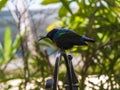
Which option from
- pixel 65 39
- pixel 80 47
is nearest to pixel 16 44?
pixel 80 47

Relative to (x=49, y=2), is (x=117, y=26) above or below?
below

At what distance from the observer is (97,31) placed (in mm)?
2322

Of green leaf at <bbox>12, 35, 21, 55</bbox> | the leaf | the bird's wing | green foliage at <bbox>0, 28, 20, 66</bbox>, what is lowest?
green foliage at <bbox>0, 28, 20, 66</bbox>

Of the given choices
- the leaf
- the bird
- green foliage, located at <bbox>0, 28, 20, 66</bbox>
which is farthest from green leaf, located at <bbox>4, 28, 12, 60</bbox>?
the bird

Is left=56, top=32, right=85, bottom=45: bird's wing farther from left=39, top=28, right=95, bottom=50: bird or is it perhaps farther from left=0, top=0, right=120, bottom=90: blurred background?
left=0, top=0, right=120, bottom=90: blurred background

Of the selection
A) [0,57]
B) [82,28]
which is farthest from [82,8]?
[0,57]

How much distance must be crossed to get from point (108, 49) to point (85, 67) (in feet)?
0.78

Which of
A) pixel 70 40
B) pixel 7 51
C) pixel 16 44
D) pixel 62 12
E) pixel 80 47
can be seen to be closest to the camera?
pixel 70 40

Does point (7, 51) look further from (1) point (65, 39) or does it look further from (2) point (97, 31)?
(1) point (65, 39)

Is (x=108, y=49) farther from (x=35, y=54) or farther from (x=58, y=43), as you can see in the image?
(x=58, y=43)

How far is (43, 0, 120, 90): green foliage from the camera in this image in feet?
7.04

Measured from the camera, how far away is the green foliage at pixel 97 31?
2145 millimetres

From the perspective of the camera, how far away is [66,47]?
1.24 m

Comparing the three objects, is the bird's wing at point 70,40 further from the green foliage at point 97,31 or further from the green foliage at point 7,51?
the green foliage at point 7,51
